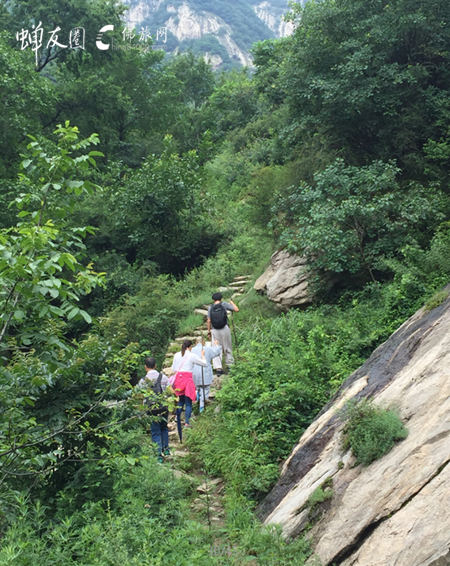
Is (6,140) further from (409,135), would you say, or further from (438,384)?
(438,384)

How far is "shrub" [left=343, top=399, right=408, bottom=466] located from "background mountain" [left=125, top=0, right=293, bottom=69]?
113358 millimetres

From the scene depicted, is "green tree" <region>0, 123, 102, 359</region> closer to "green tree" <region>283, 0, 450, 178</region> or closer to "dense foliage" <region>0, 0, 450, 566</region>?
"dense foliage" <region>0, 0, 450, 566</region>

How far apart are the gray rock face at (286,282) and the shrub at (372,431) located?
563 cm

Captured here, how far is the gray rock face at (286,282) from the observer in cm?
997

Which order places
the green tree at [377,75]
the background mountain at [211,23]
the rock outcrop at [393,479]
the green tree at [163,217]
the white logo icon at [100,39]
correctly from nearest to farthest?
the rock outcrop at [393,479]
the green tree at [377,75]
the green tree at [163,217]
the white logo icon at [100,39]
the background mountain at [211,23]

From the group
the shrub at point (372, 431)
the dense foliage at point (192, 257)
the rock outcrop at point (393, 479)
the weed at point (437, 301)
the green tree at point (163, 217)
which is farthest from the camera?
the green tree at point (163, 217)

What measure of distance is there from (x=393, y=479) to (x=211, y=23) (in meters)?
137

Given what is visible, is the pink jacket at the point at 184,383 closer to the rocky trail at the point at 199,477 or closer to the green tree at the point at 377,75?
the rocky trail at the point at 199,477

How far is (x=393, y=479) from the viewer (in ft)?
11.4

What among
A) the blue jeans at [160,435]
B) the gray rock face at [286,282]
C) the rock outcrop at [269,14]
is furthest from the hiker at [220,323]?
the rock outcrop at [269,14]

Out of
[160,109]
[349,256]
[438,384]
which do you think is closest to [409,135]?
[349,256]

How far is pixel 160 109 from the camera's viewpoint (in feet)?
80.7

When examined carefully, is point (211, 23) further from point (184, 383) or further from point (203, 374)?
point (184, 383)

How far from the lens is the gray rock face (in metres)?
9.97
